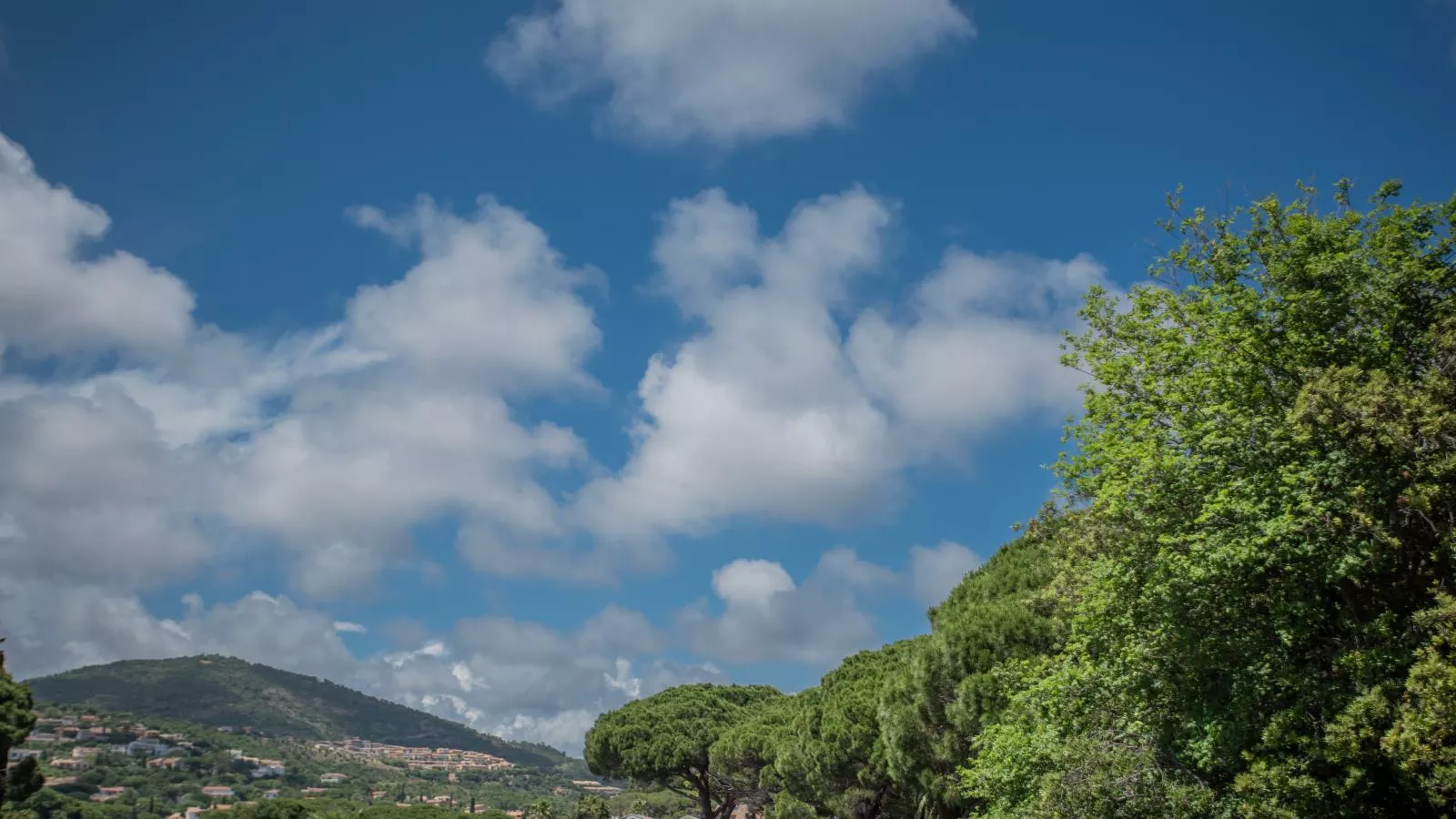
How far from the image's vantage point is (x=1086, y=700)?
1538cm

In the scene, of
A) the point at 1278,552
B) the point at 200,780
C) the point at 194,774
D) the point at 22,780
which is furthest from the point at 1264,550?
the point at 194,774

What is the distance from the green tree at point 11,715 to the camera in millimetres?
37094

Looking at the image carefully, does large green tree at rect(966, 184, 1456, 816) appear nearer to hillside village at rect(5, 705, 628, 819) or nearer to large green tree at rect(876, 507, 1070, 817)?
large green tree at rect(876, 507, 1070, 817)

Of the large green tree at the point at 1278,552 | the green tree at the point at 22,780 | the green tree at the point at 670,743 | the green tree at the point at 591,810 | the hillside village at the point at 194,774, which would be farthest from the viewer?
the hillside village at the point at 194,774

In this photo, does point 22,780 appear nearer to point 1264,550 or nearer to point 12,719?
point 12,719

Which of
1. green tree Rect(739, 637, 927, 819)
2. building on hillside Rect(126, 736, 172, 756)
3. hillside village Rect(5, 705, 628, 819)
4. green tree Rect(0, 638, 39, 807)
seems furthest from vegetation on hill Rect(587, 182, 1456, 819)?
building on hillside Rect(126, 736, 172, 756)

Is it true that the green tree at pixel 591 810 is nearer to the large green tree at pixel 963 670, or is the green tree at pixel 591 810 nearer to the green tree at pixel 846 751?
the green tree at pixel 846 751

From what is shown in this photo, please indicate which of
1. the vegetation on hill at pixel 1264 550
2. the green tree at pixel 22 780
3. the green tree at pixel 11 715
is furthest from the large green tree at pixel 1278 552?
the green tree at pixel 22 780

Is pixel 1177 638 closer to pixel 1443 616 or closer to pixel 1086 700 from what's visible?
pixel 1086 700

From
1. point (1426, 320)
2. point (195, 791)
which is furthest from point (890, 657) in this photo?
point (195, 791)

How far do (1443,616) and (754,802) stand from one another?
129 feet

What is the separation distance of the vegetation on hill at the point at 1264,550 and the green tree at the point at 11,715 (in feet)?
132

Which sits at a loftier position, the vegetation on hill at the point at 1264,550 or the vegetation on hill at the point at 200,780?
the vegetation on hill at the point at 1264,550

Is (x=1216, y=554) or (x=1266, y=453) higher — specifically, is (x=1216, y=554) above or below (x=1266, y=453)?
below
